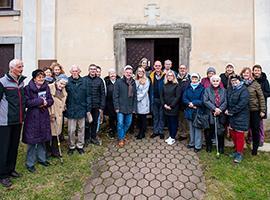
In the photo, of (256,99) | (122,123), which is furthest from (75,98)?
(256,99)

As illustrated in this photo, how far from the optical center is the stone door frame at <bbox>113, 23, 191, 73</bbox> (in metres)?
6.86

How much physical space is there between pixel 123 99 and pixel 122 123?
1.65 feet

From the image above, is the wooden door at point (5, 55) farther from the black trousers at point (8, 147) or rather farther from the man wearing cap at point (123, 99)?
the black trousers at point (8, 147)

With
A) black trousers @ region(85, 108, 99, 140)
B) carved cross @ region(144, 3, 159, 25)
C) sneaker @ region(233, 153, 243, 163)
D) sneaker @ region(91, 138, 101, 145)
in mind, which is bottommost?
sneaker @ region(233, 153, 243, 163)

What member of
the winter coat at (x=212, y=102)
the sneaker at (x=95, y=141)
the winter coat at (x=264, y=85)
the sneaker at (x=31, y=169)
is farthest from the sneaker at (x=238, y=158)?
the sneaker at (x=31, y=169)

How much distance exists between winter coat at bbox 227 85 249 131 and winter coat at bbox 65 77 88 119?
9.09ft

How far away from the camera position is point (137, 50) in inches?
287

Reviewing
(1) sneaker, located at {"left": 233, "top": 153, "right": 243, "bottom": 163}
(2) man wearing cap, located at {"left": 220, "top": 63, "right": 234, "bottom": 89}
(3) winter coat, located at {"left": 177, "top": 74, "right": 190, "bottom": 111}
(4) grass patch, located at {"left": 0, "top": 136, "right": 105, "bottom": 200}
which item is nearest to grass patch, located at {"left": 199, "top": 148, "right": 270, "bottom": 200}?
(1) sneaker, located at {"left": 233, "top": 153, "right": 243, "bottom": 163}

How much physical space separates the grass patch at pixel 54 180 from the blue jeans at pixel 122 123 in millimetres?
636

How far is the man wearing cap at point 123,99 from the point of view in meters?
5.21

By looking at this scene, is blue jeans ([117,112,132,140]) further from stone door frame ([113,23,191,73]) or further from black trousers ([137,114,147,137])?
stone door frame ([113,23,191,73])

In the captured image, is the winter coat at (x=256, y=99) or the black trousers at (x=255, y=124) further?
the black trousers at (x=255, y=124)

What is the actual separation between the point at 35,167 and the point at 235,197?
3.30 meters

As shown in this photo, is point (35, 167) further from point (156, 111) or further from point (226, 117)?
point (226, 117)
